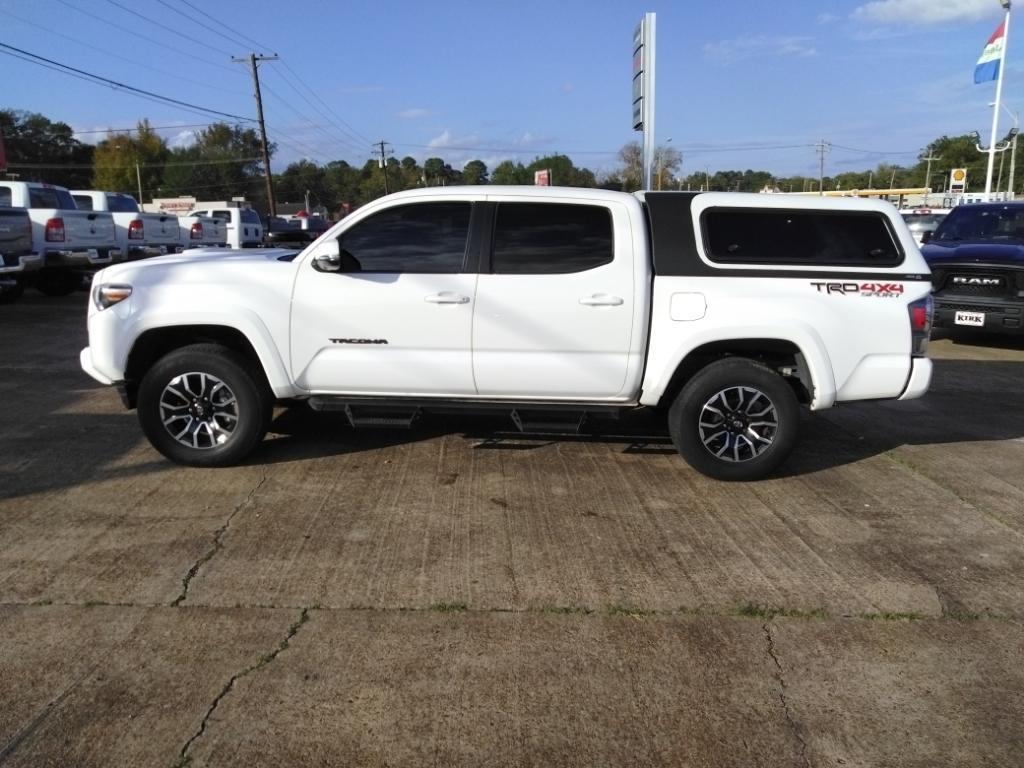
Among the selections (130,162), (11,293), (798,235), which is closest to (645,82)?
(798,235)

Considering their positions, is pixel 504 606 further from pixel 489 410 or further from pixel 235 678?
pixel 489 410

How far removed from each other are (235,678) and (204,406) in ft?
8.62

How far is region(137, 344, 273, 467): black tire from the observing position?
5.22 meters

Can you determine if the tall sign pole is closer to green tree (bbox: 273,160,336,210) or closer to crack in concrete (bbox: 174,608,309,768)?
crack in concrete (bbox: 174,608,309,768)

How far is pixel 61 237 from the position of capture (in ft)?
45.0

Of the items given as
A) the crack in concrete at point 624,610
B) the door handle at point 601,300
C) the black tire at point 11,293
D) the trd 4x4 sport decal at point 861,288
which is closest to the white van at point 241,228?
the black tire at point 11,293

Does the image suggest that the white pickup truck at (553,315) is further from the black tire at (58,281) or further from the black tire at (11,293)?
the black tire at (58,281)

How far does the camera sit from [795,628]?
139 inches

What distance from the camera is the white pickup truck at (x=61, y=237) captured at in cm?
1354

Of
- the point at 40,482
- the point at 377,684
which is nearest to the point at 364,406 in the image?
the point at 40,482

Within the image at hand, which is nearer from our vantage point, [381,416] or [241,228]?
[381,416]

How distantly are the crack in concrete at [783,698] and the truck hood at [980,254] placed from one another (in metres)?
8.46

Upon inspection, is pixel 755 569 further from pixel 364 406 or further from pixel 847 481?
pixel 364 406

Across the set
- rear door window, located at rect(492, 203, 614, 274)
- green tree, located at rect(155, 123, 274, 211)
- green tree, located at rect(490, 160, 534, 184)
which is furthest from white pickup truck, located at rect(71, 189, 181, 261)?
green tree, located at rect(155, 123, 274, 211)
